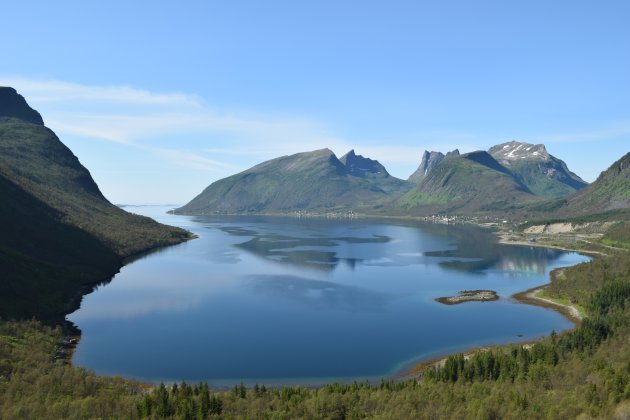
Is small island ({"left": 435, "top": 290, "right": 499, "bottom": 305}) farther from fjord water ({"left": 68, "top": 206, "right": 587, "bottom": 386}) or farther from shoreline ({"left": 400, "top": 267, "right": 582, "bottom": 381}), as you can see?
shoreline ({"left": 400, "top": 267, "right": 582, "bottom": 381})

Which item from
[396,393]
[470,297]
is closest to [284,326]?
[396,393]

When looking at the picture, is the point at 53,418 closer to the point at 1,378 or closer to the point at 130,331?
the point at 1,378

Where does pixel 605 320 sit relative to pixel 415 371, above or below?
above

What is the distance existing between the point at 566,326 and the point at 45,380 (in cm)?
11280

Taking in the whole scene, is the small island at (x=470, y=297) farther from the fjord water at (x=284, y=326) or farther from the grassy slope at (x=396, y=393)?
the grassy slope at (x=396, y=393)

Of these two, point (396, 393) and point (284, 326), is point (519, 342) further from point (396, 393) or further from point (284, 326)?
point (284, 326)

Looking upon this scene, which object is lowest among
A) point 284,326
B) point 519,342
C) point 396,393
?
point 284,326

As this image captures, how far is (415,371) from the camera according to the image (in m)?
89.9

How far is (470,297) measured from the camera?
150875 mm

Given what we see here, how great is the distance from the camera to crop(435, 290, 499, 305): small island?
147525 mm

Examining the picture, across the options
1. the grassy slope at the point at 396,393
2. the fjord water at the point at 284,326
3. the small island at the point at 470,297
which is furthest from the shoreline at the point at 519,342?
the grassy slope at the point at 396,393

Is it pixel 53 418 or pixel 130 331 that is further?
pixel 130 331

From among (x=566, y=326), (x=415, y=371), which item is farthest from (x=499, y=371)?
(x=566, y=326)

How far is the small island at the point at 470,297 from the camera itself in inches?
5808
